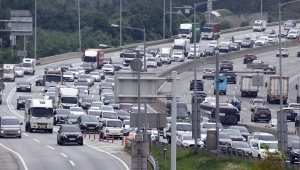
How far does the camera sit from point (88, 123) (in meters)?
60.0

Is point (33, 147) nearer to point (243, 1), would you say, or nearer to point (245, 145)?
point (245, 145)

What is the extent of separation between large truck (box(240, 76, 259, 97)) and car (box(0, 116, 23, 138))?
37367 mm

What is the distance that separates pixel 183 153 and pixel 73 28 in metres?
112

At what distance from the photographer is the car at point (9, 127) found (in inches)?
2073

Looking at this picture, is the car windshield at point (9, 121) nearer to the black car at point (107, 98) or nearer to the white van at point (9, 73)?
the black car at point (107, 98)

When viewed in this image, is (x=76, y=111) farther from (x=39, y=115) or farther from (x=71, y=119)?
(x=39, y=115)

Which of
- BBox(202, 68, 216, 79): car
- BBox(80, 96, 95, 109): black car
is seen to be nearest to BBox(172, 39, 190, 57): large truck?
BBox(202, 68, 216, 79): car

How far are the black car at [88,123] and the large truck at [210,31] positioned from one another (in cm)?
7342

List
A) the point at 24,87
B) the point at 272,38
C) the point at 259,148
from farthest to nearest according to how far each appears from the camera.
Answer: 1. the point at 272,38
2. the point at 24,87
3. the point at 259,148

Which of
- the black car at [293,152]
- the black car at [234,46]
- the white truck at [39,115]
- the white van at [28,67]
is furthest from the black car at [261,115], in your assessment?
the black car at [234,46]

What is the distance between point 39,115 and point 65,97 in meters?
12.4

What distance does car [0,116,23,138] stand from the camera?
52.7 m

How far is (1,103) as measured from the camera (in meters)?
76.9

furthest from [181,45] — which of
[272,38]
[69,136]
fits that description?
[69,136]
